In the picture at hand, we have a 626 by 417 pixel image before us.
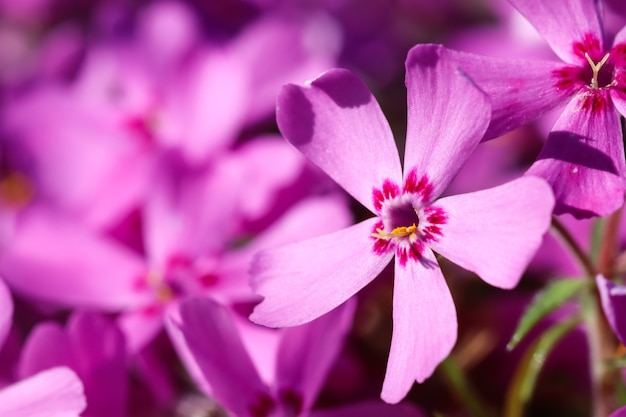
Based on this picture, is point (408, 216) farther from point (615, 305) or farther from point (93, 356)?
point (93, 356)

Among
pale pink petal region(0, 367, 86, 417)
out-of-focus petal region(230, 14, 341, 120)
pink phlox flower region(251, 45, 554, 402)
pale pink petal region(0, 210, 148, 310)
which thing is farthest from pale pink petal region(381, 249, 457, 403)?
out-of-focus petal region(230, 14, 341, 120)

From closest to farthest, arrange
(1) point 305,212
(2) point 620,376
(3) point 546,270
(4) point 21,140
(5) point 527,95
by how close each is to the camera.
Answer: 1. (5) point 527,95
2. (2) point 620,376
3. (1) point 305,212
4. (3) point 546,270
5. (4) point 21,140

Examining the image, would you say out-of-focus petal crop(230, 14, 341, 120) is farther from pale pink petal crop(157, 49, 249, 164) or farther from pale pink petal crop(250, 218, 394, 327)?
pale pink petal crop(250, 218, 394, 327)

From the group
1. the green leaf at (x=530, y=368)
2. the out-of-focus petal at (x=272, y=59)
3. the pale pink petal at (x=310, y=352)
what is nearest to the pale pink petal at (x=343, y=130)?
the pale pink petal at (x=310, y=352)

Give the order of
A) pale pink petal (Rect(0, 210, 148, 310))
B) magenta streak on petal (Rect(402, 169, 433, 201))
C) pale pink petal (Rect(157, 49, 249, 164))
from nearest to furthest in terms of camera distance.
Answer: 1. magenta streak on petal (Rect(402, 169, 433, 201))
2. pale pink petal (Rect(0, 210, 148, 310))
3. pale pink petal (Rect(157, 49, 249, 164))

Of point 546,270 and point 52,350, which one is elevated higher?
point 52,350

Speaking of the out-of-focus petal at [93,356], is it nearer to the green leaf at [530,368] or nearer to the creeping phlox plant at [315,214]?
the creeping phlox plant at [315,214]

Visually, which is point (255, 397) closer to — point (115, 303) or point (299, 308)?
point (299, 308)

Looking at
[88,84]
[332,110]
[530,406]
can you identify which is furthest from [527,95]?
[88,84]
